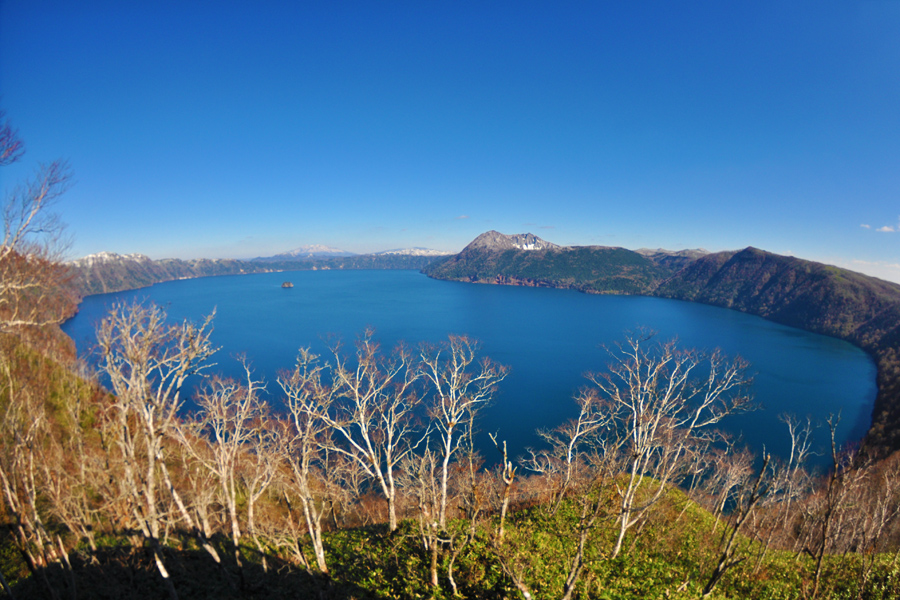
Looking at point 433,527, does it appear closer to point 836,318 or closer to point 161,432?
point 161,432

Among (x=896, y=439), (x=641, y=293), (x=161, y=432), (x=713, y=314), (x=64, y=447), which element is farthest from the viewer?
(x=641, y=293)

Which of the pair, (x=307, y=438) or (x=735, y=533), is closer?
(x=735, y=533)

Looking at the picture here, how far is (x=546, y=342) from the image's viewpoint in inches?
2894

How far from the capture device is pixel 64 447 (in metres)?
15.9

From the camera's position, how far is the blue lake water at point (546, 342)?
43.5 m

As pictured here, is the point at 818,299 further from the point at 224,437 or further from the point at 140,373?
the point at 140,373

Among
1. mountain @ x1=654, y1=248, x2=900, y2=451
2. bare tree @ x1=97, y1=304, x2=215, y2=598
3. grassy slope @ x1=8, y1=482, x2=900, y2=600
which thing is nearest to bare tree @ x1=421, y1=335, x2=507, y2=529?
grassy slope @ x1=8, y1=482, x2=900, y2=600

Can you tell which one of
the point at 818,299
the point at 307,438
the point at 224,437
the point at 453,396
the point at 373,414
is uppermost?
the point at 818,299

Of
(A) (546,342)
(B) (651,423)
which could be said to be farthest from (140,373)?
(A) (546,342)

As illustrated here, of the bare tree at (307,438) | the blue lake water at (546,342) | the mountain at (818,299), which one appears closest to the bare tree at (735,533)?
the bare tree at (307,438)

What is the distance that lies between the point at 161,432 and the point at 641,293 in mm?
196527

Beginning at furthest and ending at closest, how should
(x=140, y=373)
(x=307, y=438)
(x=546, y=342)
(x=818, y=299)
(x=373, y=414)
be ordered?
(x=818, y=299) → (x=546, y=342) → (x=373, y=414) → (x=307, y=438) → (x=140, y=373)

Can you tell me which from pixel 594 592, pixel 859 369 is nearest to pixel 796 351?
pixel 859 369

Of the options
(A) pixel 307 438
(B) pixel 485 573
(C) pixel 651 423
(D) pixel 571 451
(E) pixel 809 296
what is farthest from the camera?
(E) pixel 809 296
